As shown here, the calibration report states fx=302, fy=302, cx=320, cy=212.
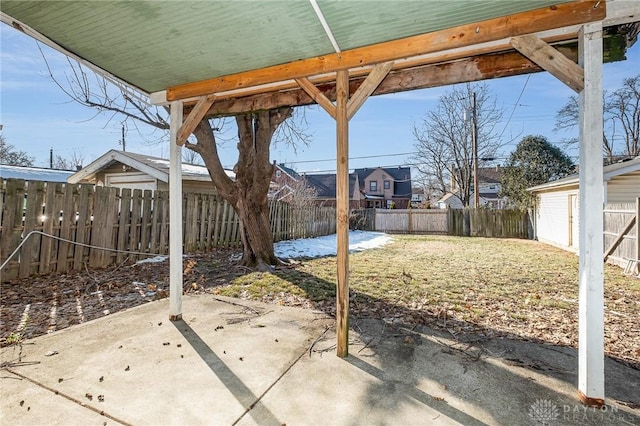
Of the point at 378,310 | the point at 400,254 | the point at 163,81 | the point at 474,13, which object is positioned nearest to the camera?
the point at 474,13

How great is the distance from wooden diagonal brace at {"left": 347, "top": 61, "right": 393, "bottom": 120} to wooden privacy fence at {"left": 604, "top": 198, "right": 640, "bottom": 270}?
6760 millimetres

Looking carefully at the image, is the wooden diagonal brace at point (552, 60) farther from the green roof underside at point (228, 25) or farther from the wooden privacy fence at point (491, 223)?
the wooden privacy fence at point (491, 223)

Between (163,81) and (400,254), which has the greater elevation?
(163,81)

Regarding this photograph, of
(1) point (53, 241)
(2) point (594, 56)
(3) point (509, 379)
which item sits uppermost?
(2) point (594, 56)

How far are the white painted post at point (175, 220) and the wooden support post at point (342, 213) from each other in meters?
1.98

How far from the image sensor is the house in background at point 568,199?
798cm

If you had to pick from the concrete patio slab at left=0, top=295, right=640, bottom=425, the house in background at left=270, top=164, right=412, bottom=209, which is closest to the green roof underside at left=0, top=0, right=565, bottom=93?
the concrete patio slab at left=0, top=295, right=640, bottom=425

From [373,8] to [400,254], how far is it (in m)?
7.45

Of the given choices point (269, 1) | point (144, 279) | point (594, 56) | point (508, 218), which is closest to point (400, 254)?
point (144, 279)

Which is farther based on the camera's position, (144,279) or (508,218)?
(508,218)

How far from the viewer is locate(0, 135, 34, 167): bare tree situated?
66.2 feet

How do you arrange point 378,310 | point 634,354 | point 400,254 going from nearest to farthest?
point 634,354 → point 378,310 → point 400,254

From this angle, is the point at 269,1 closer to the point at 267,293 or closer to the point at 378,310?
the point at 378,310

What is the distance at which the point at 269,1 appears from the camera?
6.38 feet
